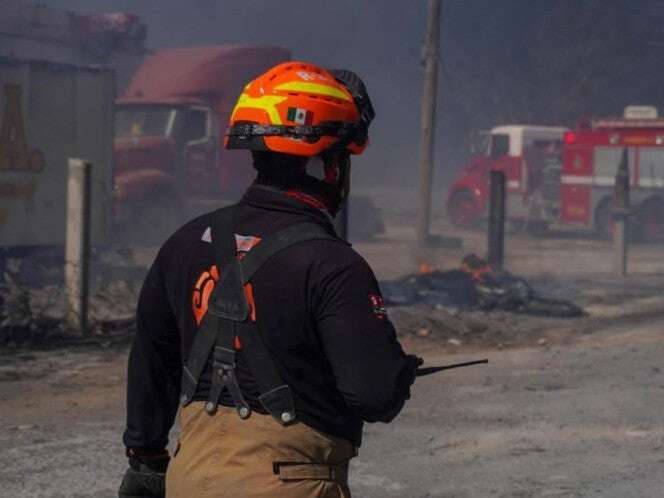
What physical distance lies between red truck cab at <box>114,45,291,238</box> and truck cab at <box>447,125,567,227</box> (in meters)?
5.67

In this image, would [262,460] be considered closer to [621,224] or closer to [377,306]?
[377,306]

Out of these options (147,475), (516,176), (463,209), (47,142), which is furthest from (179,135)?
(147,475)

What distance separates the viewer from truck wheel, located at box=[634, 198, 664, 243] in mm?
24094

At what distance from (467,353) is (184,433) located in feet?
24.5

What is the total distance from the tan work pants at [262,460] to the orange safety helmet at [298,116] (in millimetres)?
646

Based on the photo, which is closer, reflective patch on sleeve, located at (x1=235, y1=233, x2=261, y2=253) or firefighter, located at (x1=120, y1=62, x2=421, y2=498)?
firefighter, located at (x1=120, y1=62, x2=421, y2=498)

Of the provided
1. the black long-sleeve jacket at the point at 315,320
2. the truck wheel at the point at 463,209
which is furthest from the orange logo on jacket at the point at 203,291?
the truck wheel at the point at 463,209

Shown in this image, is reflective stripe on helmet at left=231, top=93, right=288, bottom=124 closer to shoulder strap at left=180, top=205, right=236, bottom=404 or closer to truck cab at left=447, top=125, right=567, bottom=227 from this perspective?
shoulder strap at left=180, top=205, right=236, bottom=404

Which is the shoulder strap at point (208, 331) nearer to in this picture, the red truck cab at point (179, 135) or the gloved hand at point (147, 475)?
the gloved hand at point (147, 475)

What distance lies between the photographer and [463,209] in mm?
28016

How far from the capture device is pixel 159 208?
65.8ft

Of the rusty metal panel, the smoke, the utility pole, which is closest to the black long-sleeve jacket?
the rusty metal panel

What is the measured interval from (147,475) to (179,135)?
18.8 metres

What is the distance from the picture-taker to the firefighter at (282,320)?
9.21 feet
